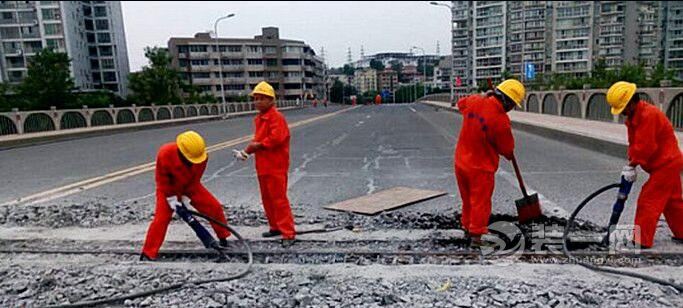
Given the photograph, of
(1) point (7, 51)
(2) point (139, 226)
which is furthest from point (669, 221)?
(1) point (7, 51)

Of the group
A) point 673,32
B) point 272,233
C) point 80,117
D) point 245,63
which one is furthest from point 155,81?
point 673,32

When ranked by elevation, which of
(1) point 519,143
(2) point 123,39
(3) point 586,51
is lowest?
(1) point 519,143

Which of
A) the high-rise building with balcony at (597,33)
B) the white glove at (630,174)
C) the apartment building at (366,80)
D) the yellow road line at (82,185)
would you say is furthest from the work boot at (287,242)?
the apartment building at (366,80)

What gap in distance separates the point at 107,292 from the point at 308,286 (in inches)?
55.8

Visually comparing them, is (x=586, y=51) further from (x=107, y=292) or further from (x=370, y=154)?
(x=107, y=292)

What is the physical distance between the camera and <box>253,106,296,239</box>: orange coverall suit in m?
3.83

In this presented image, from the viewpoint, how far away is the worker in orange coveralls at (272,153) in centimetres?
382

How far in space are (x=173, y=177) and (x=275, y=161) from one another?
34.3 inches

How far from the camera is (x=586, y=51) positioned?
75.0 m

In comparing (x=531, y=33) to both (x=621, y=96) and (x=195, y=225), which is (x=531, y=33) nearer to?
(x=621, y=96)

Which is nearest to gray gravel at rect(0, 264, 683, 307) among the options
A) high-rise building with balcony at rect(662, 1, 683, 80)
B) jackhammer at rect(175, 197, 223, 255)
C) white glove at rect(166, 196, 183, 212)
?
jackhammer at rect(175, 197, 223, 255)

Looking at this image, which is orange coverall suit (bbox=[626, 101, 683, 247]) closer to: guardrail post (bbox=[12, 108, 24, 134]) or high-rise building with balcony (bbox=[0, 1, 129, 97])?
guardrail post (bbox=[12, 108, 24, 134])

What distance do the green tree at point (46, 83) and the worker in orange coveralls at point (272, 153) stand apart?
35609mm

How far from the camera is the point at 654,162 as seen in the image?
11.2 ft
